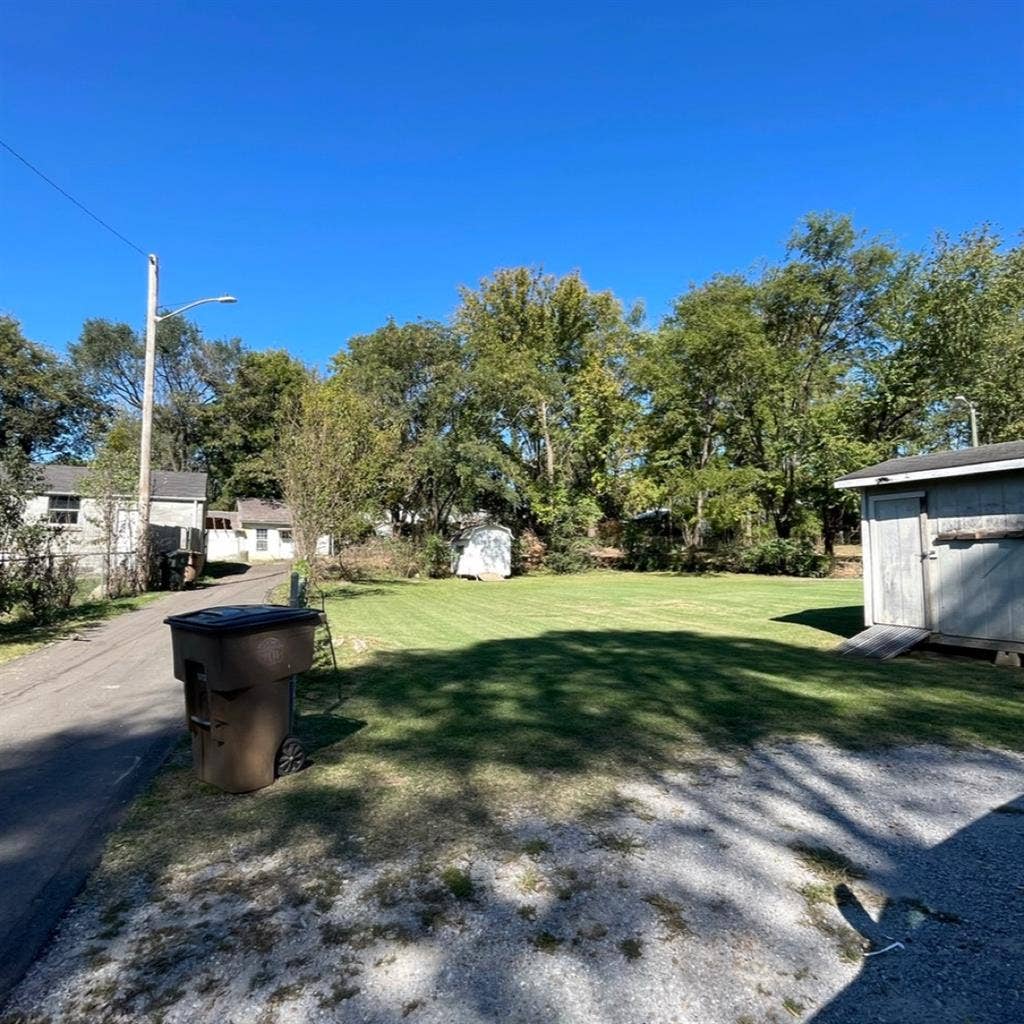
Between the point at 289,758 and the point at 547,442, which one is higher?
the point at 547,442

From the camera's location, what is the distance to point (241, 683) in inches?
152

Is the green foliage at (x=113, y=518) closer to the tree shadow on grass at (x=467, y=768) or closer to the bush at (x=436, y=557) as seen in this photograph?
the bush at (x=436, y=557)

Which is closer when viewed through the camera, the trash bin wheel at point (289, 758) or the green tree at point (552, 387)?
the trash bin wheel at point (289, 758)

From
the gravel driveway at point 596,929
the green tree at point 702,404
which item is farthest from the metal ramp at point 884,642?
the green tree at point 702,404

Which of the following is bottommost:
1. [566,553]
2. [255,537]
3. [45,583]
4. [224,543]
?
[45,583]

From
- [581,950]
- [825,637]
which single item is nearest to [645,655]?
[825,637]

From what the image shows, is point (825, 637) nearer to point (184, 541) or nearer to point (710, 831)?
point (710, 831)

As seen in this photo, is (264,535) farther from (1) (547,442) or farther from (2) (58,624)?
(2) (58,624)

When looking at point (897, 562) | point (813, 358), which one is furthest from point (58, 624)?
point (813, 358)

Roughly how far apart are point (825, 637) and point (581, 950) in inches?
363

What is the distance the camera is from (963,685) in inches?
277

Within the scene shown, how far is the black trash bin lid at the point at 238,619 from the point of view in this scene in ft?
12.7

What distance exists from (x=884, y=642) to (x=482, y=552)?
1950cm

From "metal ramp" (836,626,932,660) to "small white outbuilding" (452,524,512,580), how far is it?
1863 cm
